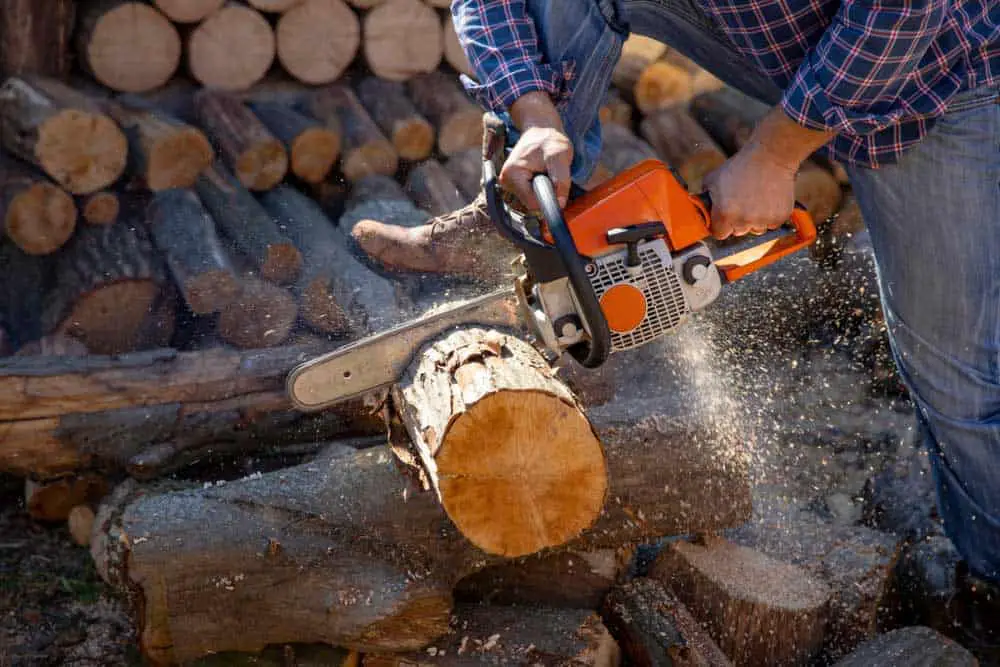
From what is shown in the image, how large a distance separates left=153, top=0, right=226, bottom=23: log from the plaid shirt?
1.84m

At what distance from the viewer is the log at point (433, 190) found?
13.2 feet

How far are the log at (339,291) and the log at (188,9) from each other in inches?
35.6

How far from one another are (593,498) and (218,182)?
230 cm

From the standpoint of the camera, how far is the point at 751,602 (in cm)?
239

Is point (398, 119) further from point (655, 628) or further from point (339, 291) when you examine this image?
point (655, 628)

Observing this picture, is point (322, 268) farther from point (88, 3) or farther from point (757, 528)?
point (757, 528)

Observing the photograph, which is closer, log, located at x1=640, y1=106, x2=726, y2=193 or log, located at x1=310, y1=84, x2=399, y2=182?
log, located at x1=310, y1=84, x2=399, y2=182

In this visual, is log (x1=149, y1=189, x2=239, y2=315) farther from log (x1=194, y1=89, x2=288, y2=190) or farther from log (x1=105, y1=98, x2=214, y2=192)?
log (x1=194, y1=89, x2=288, y2=190)

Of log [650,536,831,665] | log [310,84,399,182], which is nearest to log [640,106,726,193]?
log [310,84,399,182]

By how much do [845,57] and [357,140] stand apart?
95.7 inches

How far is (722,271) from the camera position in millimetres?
2197

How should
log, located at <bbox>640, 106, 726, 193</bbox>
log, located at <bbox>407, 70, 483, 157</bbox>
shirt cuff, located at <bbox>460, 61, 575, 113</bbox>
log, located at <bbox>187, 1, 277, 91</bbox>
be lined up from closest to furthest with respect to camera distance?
shirt cuff, located at <bbox>460, 61, 575, 113</bbox>
log, located at <bbox>187, 1, 277, 91</bbox>
log, located at <bbox>407, 70, 483, 157</bbox>
log, located at <bbox>640, 106, 726, 193</bbox>

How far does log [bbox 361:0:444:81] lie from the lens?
424 centimetres

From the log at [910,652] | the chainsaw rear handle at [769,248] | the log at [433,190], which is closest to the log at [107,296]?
the log at [433,190]
